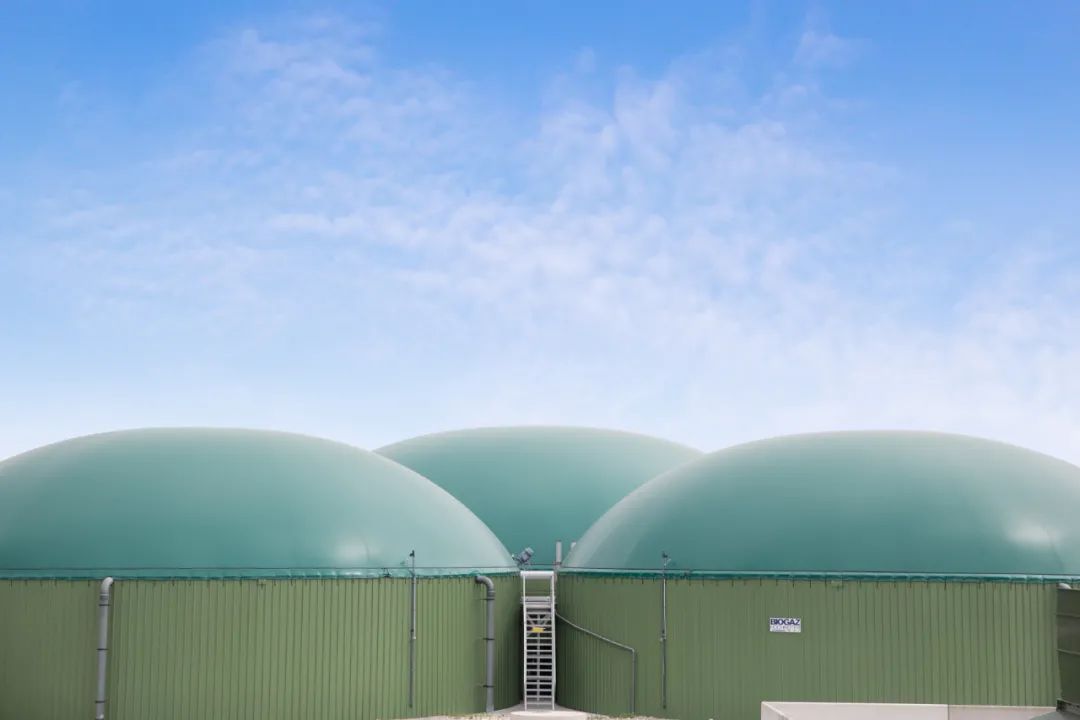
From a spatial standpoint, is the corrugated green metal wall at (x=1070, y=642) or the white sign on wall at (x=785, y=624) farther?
the white sign on wall at (x=785, y=624)

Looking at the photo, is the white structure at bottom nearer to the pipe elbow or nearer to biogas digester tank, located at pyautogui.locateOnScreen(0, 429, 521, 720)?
the pipe elbow

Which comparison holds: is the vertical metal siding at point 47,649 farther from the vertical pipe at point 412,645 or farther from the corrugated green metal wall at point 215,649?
the vertical pipe at point 412,645

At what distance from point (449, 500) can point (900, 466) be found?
11382mm

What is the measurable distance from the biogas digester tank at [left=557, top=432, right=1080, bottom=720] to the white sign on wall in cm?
4

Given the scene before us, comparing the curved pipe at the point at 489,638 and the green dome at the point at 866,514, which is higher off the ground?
the green dome at the point at 866,514

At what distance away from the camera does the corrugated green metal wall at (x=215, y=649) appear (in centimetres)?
2633

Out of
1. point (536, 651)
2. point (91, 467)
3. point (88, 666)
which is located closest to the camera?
point (88, 666)

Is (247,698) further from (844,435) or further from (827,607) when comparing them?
(844,435)

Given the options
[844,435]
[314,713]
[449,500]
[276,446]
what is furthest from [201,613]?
[844,435]

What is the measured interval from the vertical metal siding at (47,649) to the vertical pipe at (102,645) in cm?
26

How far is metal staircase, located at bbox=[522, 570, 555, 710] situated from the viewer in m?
30.9

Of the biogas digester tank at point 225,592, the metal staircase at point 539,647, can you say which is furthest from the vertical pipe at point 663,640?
the biogas digester tank at point 225,592

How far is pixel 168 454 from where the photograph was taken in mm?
29312

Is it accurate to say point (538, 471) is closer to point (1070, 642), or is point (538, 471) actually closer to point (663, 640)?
point (663, 640)
